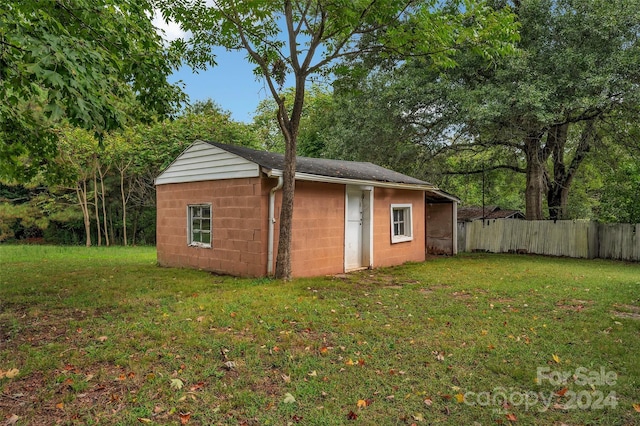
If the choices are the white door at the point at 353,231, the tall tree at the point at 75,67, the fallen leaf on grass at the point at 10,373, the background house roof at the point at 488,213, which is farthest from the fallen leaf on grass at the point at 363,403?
the background house roof at the point at 488,213

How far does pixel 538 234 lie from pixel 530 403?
13117 millimetres

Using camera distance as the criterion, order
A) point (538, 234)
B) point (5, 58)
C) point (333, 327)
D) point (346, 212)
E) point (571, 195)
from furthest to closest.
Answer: point (571, 195) → point (538, 234) → point (346, 212) → point (333, 327) → point (5, 58)

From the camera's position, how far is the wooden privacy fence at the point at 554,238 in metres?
12.8

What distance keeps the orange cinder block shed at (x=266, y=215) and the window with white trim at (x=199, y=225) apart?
3 cm

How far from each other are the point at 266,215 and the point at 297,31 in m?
3.78

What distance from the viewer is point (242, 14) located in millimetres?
7473

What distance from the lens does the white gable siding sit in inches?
310

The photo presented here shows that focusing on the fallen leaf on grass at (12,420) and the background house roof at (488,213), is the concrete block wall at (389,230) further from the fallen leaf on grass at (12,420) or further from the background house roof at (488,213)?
the fallen leaf on grass at (12,420)

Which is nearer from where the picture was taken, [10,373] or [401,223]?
[10,373]

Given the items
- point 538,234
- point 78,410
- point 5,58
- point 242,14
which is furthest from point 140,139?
point 538,234

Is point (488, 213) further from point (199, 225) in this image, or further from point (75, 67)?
point (75, 67)

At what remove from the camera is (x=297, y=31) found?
24.5 ft

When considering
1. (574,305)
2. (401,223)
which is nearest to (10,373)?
(574,305)

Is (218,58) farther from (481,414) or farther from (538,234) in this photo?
(538,234)
